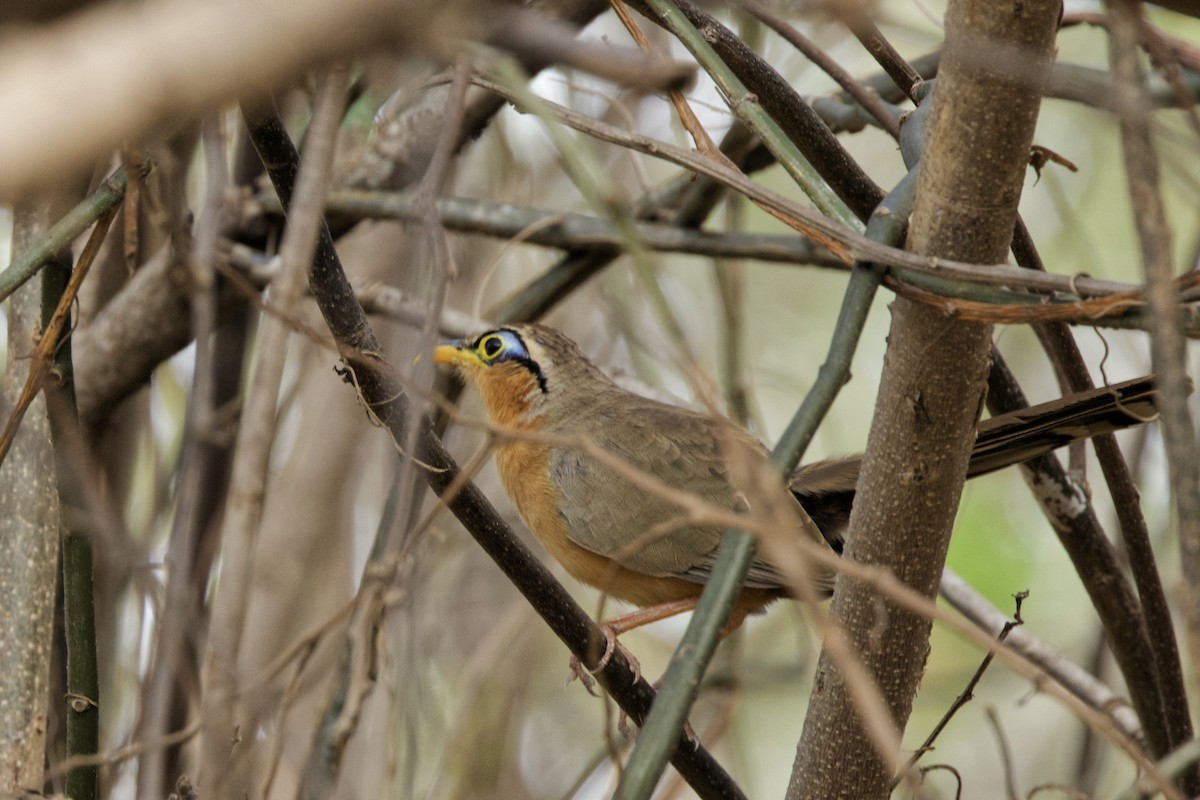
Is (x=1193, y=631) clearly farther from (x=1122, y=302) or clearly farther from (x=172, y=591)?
(x=172, y=591)

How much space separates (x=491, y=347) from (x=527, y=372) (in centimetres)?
36

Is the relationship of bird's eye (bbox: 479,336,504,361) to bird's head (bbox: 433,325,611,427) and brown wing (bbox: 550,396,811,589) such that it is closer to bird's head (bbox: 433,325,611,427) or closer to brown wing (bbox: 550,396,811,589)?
bird's head (bbox: 433,325,611,427)

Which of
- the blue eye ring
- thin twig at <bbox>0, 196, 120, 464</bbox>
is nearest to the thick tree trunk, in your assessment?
thin twig at <bbox>0, 196, 120, 464</bbox>

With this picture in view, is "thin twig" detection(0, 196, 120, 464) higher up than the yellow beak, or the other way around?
the yellow beak

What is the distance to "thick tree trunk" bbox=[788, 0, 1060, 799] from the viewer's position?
2615mm

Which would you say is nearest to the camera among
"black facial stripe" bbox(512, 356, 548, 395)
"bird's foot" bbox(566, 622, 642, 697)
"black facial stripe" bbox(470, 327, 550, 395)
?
"bird's foot" bbox(566, 622, 642, 697)

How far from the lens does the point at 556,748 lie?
8172mm

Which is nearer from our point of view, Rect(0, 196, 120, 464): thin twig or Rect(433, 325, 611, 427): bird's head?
Rect(0, 196, 120, 464): thin twig

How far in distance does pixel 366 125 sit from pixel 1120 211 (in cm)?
820

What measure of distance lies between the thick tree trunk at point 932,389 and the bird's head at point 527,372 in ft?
10.0

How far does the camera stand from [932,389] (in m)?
2.91

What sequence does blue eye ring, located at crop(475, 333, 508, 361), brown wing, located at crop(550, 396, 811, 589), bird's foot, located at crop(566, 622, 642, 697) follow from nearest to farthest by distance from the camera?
bird's foot, located at crop(566, 622, 642, 697) < brown wing, located at crop(550, 396, 811, 589) < blue eye ring, located at crop(475, 333, 508, 361)

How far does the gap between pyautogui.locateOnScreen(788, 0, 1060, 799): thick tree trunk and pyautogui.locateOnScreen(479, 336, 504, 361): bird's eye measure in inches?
116

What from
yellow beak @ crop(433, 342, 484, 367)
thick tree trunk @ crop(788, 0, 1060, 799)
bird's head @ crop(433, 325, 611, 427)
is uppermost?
bird's head @ crop(433, 325, 611, 427)
